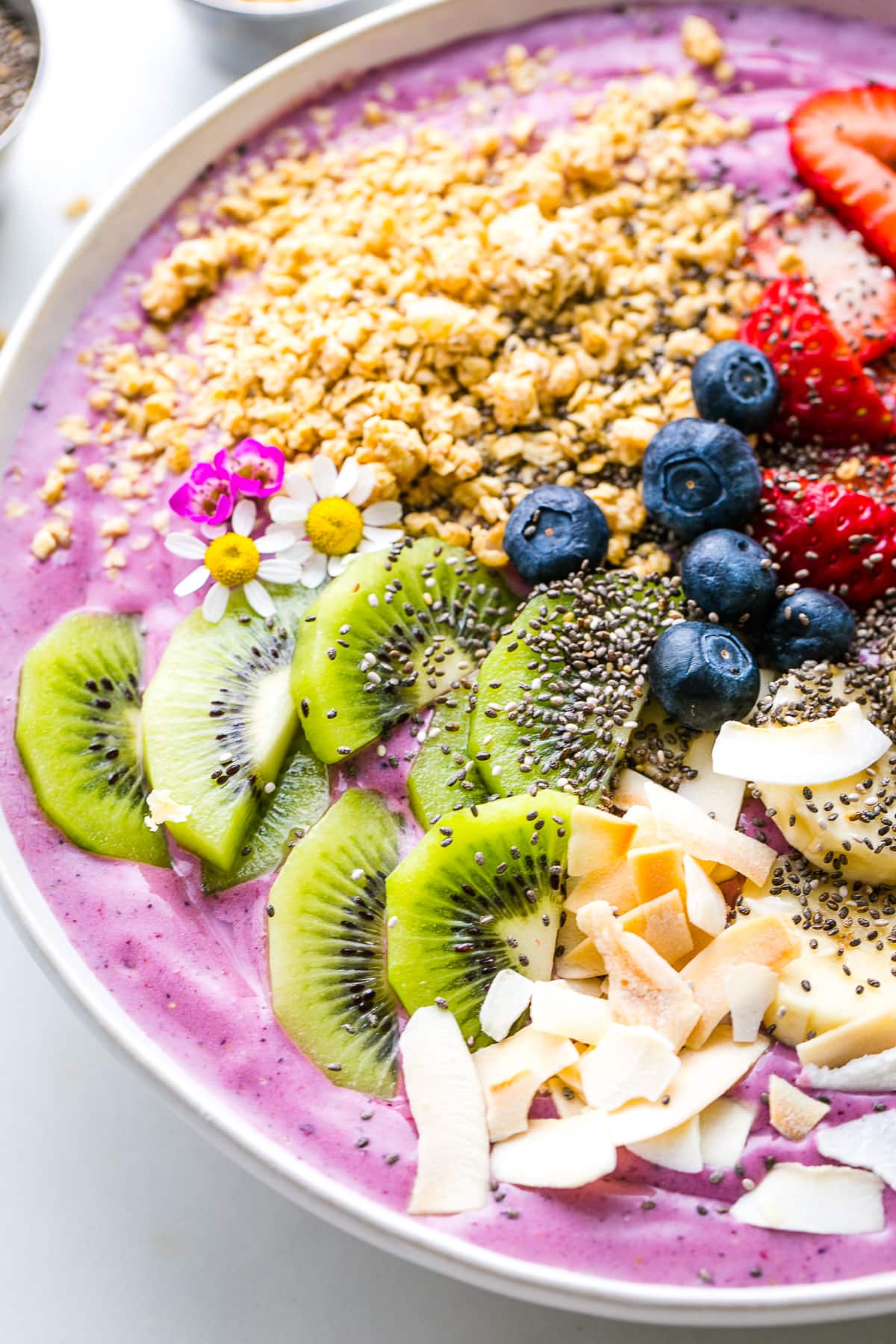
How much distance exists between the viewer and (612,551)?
2025 millimetres

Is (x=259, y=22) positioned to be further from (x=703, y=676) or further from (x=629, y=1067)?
(x=629, y=1067)

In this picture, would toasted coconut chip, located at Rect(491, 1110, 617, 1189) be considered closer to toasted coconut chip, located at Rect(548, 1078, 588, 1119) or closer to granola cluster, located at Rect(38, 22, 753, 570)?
toasted coconut chip, located at Rect(548, 1078, 588, 1119)

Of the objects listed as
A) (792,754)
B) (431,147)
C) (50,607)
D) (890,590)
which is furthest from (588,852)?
(431,147)

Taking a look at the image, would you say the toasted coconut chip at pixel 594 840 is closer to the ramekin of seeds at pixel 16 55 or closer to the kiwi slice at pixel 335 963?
the kiwi slice at pixel 335 963

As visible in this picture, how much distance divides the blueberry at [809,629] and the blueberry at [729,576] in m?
0.04

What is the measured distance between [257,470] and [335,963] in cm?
83

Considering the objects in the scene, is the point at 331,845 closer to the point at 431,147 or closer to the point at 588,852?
the point at 588,852

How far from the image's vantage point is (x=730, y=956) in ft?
5.72

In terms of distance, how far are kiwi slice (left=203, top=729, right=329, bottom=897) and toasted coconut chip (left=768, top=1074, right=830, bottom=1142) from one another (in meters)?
0.82

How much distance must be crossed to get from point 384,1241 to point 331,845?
1.91 ft

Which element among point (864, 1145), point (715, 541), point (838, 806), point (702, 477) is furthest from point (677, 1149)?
point (702, 477)

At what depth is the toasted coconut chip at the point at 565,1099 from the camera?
1743 mm

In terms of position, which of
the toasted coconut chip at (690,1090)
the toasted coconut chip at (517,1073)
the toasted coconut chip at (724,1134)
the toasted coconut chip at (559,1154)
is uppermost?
the toasted coconut chip at (517,1073)

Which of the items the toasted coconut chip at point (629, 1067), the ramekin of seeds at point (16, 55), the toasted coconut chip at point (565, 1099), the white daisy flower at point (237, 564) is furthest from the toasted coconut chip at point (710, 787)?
the ramekin of seeds at point (16, 55)
